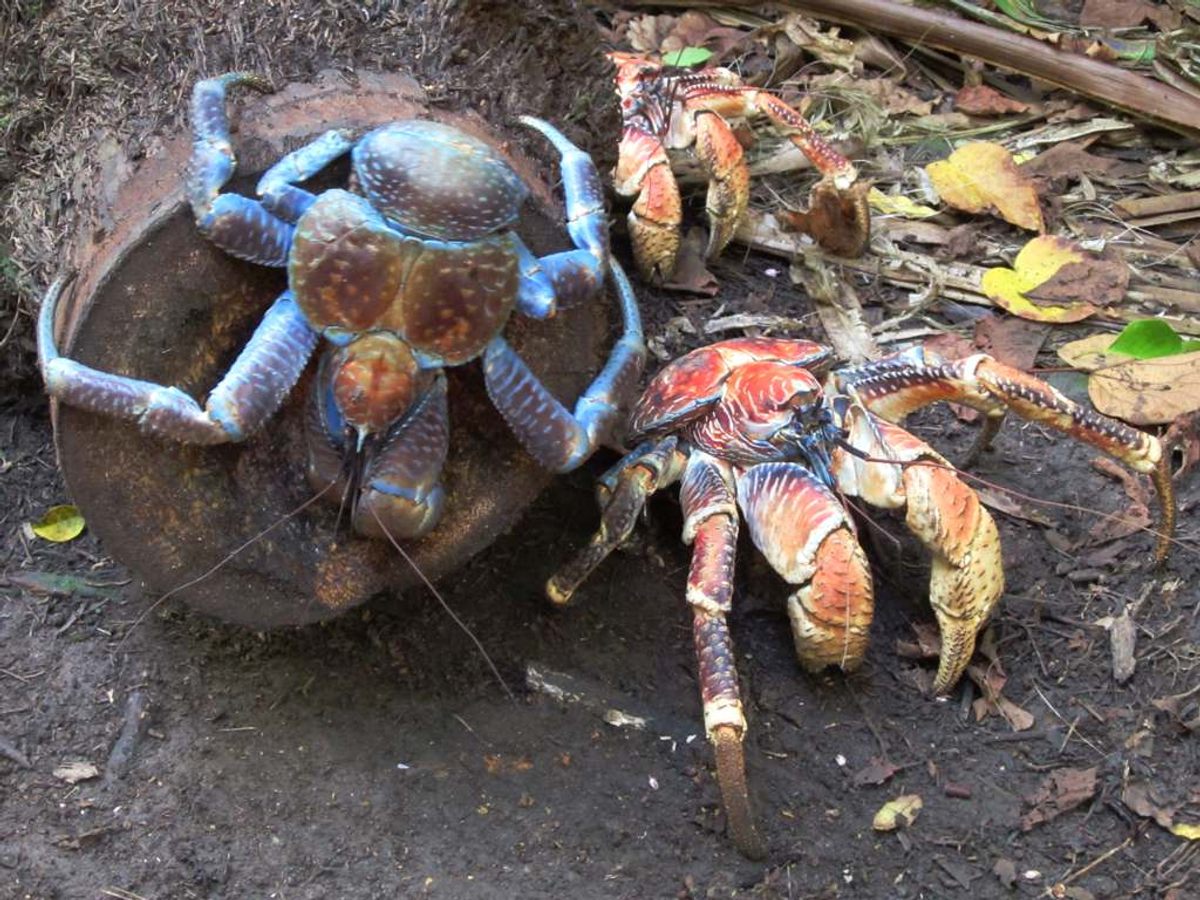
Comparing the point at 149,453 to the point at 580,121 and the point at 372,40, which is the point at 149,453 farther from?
the point at 580,121

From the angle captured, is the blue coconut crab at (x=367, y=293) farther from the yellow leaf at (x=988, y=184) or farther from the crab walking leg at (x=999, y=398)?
the yellow leaf at (x=988, y=184)

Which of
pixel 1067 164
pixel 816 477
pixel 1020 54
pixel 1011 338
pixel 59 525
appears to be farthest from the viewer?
pixel 1020 54

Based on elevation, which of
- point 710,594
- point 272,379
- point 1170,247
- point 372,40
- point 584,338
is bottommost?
point 1170,247

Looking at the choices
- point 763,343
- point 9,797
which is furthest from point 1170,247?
point 9,797

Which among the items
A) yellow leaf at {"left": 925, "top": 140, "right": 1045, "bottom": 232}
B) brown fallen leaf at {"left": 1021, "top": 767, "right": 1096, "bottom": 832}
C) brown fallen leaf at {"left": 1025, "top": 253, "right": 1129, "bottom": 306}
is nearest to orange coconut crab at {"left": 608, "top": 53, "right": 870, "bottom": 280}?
yellow leaf at {"left": 925, "top": 140, "right": 1045, "bottom": 232}

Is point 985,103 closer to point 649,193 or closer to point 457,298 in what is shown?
point 649,193

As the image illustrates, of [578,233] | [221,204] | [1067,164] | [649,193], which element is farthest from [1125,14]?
[221,204]

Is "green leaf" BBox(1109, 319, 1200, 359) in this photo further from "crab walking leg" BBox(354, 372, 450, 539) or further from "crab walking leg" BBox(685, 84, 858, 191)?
"crab walking leg" BBox(354, 372, 450, 539)
